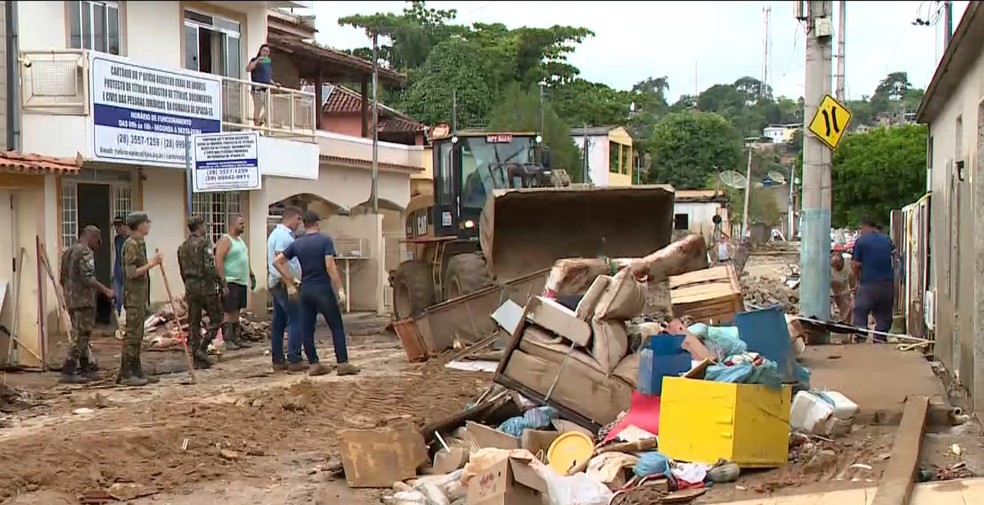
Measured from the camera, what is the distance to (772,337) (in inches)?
300

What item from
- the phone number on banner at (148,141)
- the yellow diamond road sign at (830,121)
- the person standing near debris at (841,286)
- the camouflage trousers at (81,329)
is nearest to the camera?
the camouflage trousers at (81,329)

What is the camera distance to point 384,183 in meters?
26.8

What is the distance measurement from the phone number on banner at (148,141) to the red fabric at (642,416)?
11.2m

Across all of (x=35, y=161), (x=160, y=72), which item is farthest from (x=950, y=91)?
(x=160, y=72)

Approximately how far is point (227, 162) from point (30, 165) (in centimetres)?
232

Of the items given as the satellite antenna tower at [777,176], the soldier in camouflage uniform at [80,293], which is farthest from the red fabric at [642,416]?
the satellite antenna tower at [777,176]

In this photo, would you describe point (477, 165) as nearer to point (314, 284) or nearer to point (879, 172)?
point (314, 284)

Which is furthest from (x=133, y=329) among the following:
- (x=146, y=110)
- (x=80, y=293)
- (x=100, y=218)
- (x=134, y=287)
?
(x=100, y=218)

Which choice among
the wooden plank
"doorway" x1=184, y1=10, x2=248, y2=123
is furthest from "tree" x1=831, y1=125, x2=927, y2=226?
the wooden plank

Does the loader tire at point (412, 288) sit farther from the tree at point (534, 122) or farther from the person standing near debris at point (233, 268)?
the tree at point (534, 122)

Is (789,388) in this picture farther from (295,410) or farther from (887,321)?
(887,321)

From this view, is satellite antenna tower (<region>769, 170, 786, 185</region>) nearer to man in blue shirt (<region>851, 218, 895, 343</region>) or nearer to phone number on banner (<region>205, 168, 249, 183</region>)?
man in blue shirt (<region>851, 218, 895, 343</region>)

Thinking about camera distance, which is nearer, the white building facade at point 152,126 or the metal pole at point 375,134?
the white building facade at point 152,126

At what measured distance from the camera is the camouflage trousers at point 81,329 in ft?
37.1
